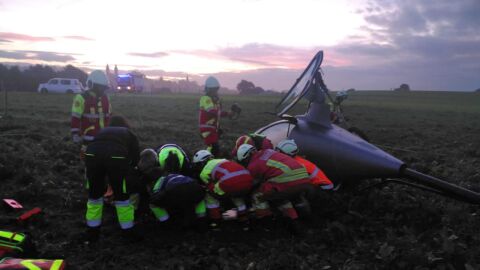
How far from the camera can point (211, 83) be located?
8.30m

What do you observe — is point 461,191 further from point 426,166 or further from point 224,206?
point 426,166

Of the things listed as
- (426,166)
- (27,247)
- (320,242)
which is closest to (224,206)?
(320,242)

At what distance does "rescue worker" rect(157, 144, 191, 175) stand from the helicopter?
191 centimetres

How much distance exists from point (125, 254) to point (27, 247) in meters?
1.01

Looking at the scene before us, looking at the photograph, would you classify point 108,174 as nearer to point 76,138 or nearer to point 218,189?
point 218,189

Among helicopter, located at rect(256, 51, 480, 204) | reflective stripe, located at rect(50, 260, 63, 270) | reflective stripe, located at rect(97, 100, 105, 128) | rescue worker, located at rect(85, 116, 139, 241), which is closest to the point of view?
reflective stripe, located at rect(50, 260, 63, 270)

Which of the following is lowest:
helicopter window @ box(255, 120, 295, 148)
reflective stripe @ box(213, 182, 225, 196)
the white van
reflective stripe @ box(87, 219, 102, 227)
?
the white van

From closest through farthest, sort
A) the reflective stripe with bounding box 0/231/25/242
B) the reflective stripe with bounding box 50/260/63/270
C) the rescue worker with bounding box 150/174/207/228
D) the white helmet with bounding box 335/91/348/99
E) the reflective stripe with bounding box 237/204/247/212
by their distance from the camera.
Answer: the reflective stripe with bounding box 50/260/63/270 < the reflective stripe with bounding box 0/231/25/242 < the rescue worker with bounding box 150/174/207/228 < the reflective stripe with bounding box 237/204/247/212 < the white helmet with bounding box 335/91/348/99

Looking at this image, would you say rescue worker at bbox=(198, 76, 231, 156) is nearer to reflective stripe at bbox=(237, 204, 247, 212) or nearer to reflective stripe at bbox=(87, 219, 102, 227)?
reflective stripe at bbox=(237, 204, 247, 212)

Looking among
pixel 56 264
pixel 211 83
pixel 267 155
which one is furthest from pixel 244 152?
pixel 211 83

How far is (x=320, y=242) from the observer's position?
16.0 feet

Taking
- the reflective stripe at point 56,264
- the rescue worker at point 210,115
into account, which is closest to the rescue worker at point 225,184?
the reflective stripe at point 56,264

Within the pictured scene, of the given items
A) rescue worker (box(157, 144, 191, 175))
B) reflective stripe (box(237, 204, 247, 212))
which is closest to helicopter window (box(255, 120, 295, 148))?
reflective stripe (box(237, 204, 247, 212))

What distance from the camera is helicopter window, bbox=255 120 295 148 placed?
6.79m
